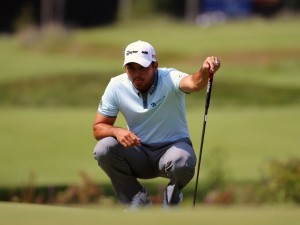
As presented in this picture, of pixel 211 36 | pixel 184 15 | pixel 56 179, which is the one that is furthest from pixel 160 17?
pixel 56 179

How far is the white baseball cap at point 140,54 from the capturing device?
8.12 m

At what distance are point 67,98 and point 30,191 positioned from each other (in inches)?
412

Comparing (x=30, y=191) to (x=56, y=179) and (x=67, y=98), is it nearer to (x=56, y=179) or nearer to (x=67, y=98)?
(x=56, y=179)

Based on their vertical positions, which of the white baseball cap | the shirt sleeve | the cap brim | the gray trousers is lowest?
the gray trousers

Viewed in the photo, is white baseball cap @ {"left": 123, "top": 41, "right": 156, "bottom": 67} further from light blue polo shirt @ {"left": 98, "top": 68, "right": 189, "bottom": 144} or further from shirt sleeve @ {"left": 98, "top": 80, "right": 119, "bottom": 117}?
shirt sleeve @ {"left": 98, "top": 80, "right": 119, "bottom": 117}

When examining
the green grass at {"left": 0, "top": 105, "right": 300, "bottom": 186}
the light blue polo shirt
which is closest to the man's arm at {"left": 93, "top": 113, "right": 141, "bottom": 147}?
the light blue polo shirt

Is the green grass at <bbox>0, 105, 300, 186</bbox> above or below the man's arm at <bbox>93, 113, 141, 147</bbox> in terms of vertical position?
below

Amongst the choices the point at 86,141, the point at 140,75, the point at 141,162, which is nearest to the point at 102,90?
the point at 86,141

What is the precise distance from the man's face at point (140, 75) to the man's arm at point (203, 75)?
29cm

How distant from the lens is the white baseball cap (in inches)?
320

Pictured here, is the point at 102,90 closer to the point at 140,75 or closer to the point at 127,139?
the point at 140,75

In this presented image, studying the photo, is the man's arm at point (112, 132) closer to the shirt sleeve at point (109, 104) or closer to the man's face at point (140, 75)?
the shirt sleeve at point (109, 104)

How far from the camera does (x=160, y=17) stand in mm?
52938

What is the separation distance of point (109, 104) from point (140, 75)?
1.20 ft
